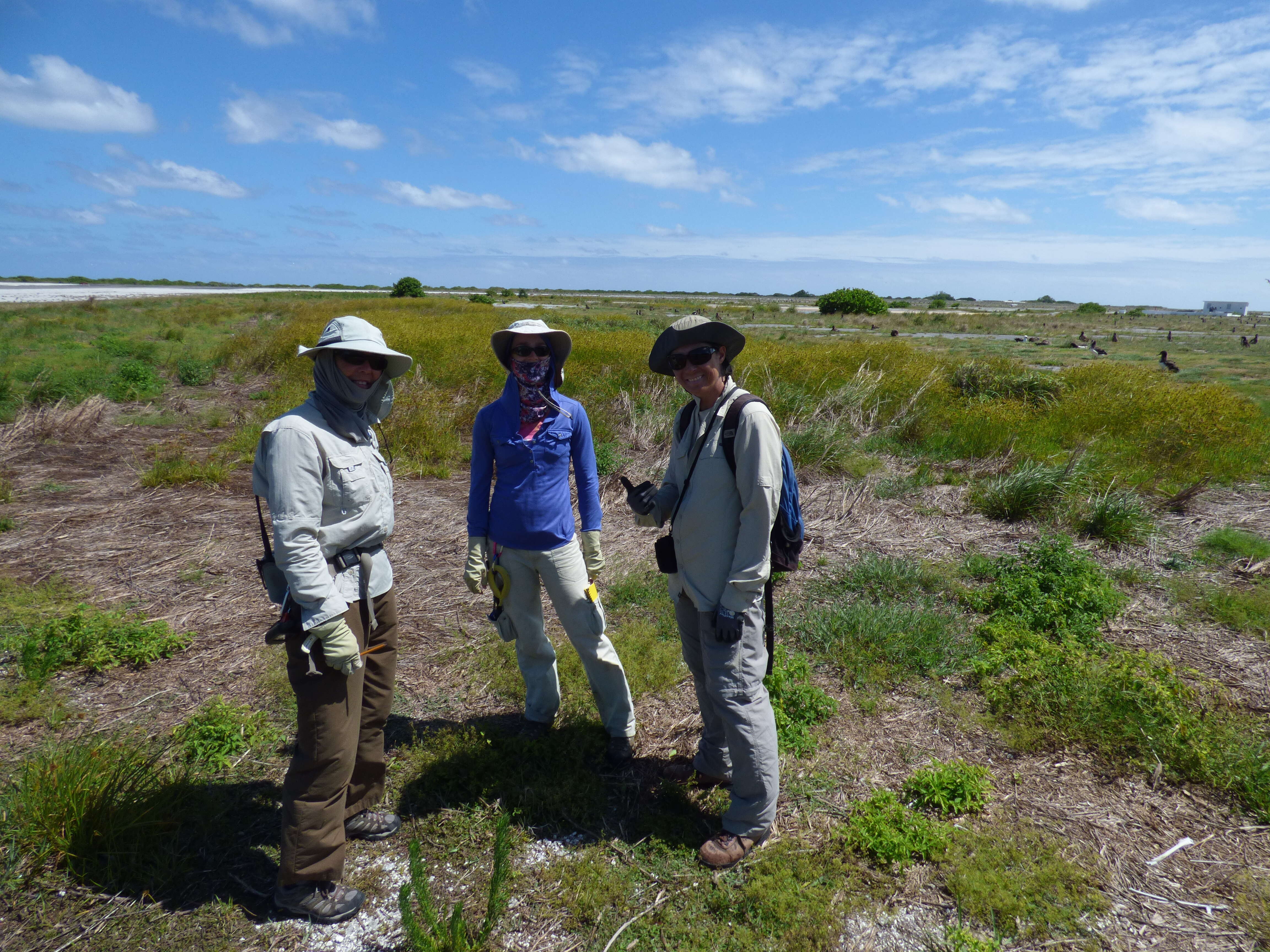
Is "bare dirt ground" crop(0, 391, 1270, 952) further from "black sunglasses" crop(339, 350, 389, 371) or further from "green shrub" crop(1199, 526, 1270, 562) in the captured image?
"black sunglasses" crop(339, 350, 389, 371)

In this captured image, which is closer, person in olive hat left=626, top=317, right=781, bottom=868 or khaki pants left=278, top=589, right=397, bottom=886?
khaki pants left=278, top=589, right=397, bottom=886

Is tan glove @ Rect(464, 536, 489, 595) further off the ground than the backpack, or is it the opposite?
the backpack

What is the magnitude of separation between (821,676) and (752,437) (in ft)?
7.63

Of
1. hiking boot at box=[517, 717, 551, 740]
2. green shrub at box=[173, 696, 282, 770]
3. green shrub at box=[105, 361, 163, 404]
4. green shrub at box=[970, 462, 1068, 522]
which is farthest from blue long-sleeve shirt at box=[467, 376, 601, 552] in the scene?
green shrub at box=[105, 361, 163, 404]

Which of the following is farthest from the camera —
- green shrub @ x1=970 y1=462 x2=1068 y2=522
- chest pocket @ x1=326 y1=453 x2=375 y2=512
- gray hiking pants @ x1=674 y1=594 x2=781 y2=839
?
green shrub @ x1=970 y1=462 x2=1068 y2=522

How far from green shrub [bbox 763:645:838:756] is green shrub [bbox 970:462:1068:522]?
3878 millimetres

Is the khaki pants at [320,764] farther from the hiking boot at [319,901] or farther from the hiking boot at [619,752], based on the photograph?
the hiking boot at [619,752]

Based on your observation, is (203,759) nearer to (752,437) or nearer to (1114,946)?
(752,437)

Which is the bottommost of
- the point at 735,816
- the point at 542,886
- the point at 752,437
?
the point at 542,886

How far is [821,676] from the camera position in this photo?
13.0 ft

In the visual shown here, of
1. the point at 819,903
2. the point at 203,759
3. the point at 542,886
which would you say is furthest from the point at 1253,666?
the point at 203,759

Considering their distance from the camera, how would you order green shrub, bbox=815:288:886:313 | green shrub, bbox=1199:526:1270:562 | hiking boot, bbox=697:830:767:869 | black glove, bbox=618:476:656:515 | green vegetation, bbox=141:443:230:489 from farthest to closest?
green shrub, bbox=815:288:886:313
green vegetation, bbox=141:443:230:489
green shrub, bbox=1199:526:1270:562
black glove, bbox=618:476:656:515
hiking boot, bbox=697:830:767:869

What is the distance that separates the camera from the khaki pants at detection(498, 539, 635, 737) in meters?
2.94

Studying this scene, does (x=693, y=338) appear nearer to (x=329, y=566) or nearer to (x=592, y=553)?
(x=592, y=553)
